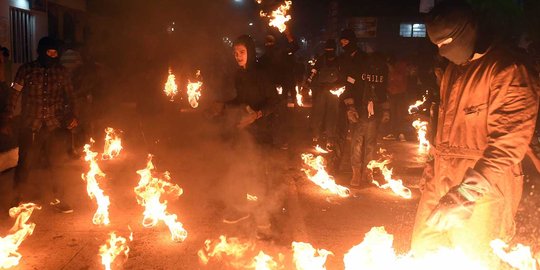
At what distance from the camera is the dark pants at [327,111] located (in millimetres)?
9523

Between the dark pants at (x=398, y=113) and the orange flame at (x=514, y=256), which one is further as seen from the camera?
the dark pants at (x=398, y=113)

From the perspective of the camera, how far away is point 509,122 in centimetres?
296

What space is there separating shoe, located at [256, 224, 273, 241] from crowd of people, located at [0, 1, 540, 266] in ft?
0.05

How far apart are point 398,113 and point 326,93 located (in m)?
4.81

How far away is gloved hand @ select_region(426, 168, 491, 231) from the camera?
2918 mm

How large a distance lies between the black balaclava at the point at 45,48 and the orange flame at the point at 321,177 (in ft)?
13.7

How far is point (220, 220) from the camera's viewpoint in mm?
6168

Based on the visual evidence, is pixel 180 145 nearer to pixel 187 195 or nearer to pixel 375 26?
pixel 187 195

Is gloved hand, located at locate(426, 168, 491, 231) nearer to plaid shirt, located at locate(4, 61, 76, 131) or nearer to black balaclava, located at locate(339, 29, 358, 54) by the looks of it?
plaid shirt, located at locate(4, 61, 76, 131)

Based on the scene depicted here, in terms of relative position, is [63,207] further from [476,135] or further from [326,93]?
[326,93]

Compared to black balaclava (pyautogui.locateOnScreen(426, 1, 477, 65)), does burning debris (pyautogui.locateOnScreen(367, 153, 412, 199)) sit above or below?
below

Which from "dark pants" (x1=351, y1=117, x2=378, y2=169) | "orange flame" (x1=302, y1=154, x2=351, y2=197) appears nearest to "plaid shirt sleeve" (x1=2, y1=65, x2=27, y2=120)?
"orange flame" (x1=302, y1=154, x2=351, y2=197)

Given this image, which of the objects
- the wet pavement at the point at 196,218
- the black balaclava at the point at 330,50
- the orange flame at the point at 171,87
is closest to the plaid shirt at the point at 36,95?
the wet pavement at the point at 196,218

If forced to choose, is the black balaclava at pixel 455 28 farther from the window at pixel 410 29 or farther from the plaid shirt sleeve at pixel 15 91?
the window at pixel 410 29
